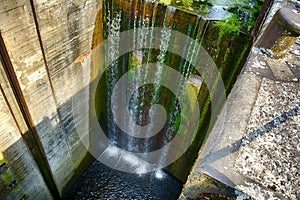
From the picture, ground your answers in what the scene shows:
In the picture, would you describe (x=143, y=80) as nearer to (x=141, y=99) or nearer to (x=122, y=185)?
(x=141, y=99)

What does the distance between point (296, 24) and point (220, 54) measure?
1668 millimetres

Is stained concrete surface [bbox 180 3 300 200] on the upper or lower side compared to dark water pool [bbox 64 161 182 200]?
upper

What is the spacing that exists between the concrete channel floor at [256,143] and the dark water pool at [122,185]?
493cm

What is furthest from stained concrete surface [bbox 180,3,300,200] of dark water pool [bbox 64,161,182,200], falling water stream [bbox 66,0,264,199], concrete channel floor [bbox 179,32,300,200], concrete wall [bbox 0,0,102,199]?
dark water pool [bbox 64,161,182,200]


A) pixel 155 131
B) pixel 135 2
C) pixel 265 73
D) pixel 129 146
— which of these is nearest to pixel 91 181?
pixel 129 146

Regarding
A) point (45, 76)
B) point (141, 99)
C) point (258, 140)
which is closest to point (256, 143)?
point (258, 140)

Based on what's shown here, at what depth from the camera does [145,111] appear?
660 centimetres

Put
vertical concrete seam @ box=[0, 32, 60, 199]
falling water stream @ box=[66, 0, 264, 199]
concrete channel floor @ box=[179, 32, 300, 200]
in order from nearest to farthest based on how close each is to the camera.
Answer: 1. concrete channel floor @ box=[179, 32, 300, 200]
2. vertical concrete seam @ box=[0, 32, 60, 199]
3. falling water stream @ box=[66, 0, 264, 199]

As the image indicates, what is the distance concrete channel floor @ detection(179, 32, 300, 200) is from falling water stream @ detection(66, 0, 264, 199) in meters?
2.08

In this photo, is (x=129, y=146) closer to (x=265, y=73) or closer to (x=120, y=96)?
(x=120, y=96)

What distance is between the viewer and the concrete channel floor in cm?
207

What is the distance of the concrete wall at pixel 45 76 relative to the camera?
3.85 m

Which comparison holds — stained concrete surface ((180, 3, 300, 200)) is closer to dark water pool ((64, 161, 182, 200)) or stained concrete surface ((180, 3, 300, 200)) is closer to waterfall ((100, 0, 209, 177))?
waterfall ((100, 0, 209, 177))

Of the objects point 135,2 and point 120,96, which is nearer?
point 135,2
